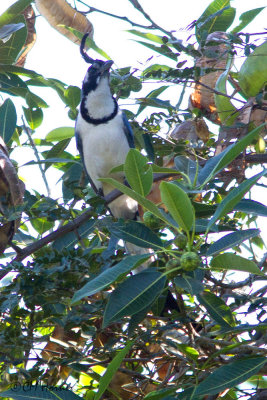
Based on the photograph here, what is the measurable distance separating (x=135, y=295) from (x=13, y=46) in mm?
2352

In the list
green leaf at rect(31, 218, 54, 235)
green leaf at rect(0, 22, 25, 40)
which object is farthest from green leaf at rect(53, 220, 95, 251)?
green leaf at rect(0, 22, 25, 40)

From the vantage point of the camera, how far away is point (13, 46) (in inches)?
154

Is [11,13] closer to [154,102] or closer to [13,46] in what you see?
[13,46]

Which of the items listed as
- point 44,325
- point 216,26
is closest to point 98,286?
point 44,325

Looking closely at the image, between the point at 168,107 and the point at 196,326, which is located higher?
the point at 168,107

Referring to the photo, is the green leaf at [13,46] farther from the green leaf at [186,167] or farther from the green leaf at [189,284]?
the green leaf at [189,284]

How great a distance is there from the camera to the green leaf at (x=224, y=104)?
304 cm

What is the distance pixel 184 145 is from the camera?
3152 millimetres

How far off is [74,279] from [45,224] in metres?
1.07

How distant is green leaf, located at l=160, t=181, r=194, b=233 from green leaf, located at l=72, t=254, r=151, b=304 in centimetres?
16

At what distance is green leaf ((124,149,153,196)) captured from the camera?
2.11 meters

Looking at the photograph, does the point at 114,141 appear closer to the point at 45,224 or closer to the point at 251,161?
the point at 45,224

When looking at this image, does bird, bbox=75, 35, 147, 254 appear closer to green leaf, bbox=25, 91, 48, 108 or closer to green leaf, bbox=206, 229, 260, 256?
green leaf, bbox=25, 91, 48, 108

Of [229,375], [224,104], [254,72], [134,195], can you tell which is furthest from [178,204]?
[224,104]
